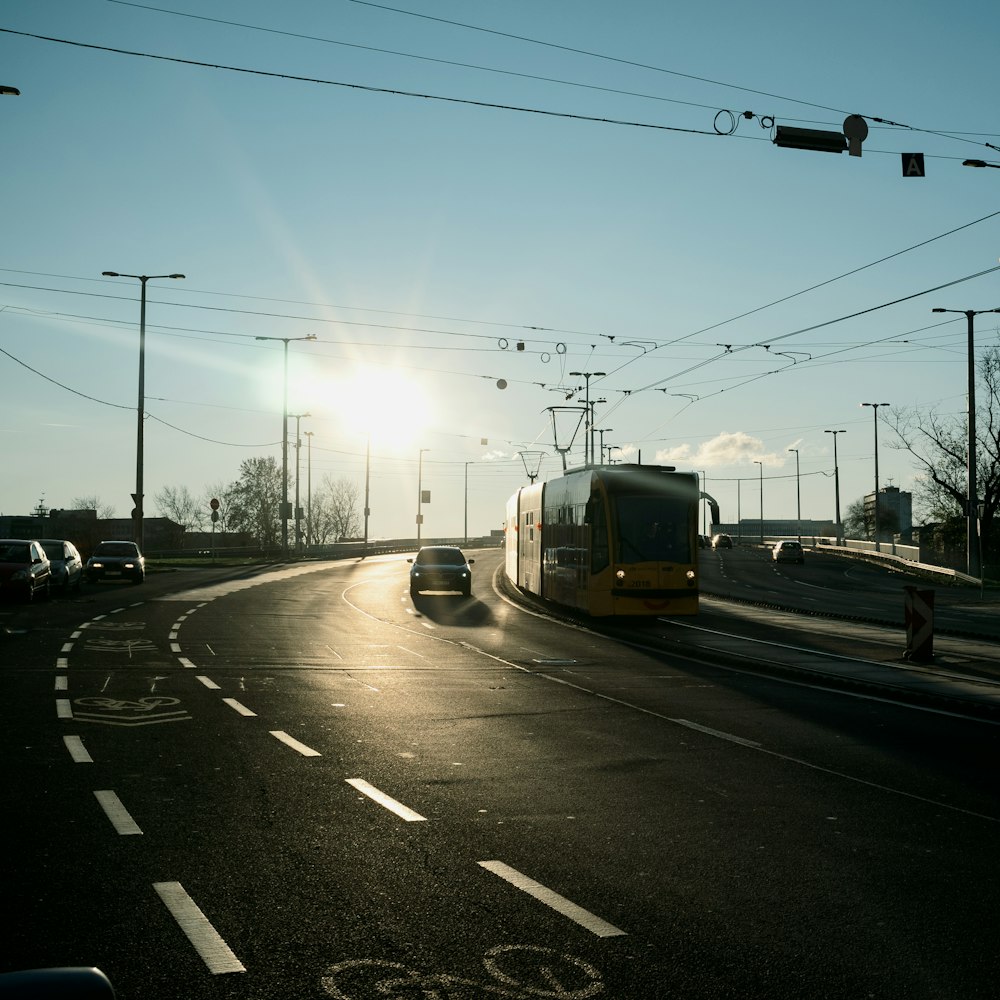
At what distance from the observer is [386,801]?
805 centimetres

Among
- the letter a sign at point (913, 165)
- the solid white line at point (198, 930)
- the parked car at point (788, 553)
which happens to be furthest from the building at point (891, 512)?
the solid white line at point (198, 930)

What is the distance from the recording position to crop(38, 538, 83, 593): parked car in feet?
116

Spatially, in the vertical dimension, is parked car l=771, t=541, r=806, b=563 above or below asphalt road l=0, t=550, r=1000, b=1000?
above

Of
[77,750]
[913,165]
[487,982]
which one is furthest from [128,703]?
[913,165]

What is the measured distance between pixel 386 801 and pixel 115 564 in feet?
120

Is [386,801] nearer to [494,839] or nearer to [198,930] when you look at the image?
[494,839]

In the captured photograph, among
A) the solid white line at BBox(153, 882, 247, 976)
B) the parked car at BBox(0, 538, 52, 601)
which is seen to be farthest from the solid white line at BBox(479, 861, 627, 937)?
the parked car at BBox(0, 538, 52, 601)

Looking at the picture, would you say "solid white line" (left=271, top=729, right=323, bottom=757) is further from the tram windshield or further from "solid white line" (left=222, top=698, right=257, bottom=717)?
the tram windshield

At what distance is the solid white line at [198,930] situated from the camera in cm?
475

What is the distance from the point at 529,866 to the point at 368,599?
31.1 m

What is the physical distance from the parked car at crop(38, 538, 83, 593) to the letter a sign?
1027 inches

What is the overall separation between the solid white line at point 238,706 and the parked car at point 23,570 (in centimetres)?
2026

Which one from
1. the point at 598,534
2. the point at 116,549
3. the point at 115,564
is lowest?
the point at 115,564

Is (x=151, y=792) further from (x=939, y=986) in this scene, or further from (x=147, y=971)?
(x=939, y=986)
